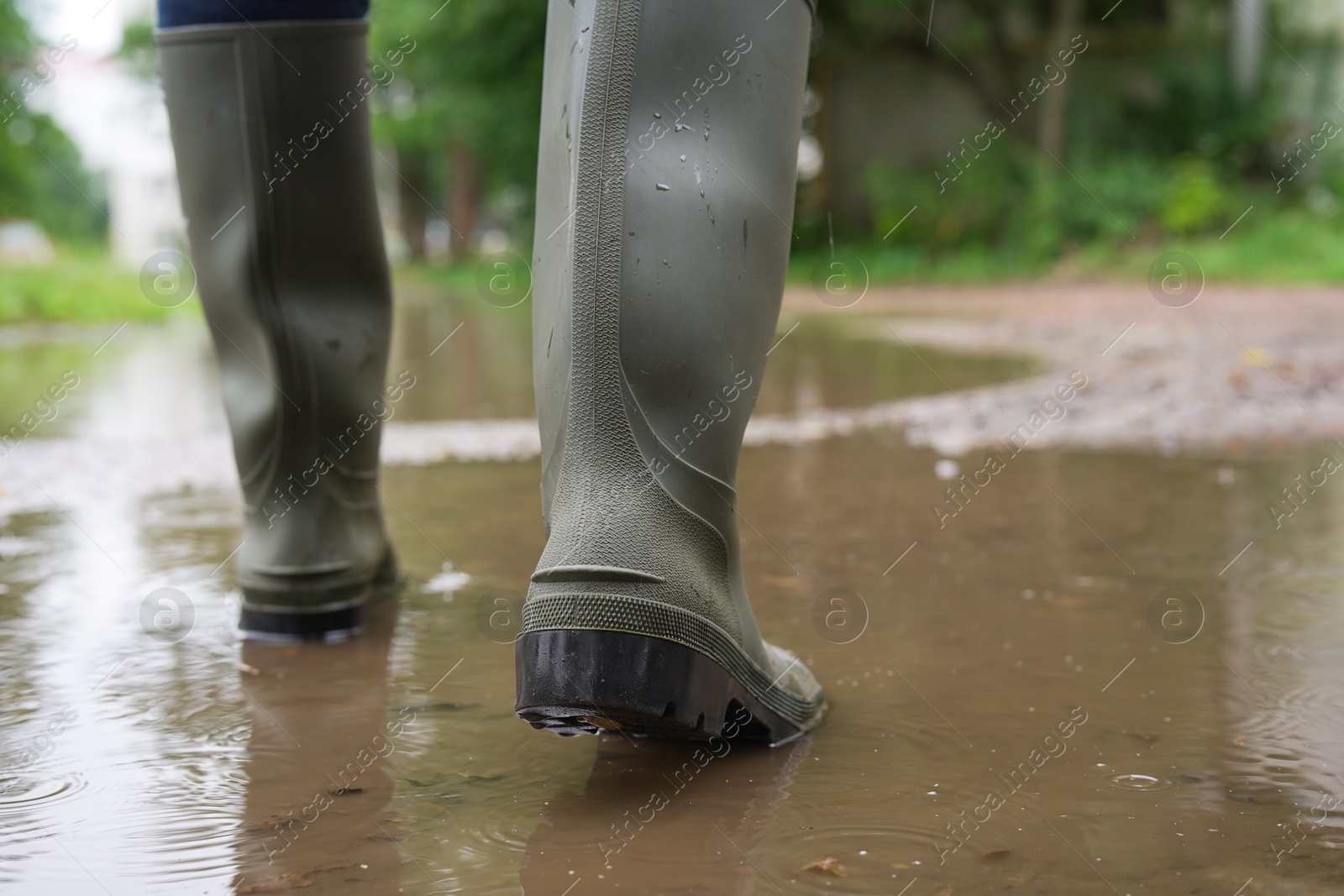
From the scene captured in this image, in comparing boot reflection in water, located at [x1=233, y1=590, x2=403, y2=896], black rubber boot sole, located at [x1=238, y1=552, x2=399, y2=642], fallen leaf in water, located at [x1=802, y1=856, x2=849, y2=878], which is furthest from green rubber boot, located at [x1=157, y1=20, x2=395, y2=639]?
fallen leaf in water, located at [x1=802, y1=856, x2=849, y2=878]

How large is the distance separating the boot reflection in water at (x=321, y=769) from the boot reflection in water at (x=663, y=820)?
15 cm

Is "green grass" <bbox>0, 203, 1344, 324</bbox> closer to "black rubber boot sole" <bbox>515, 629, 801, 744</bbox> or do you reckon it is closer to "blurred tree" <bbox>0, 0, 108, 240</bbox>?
"blurred tree" <bbox>0, 0, 108, 240</bbox>

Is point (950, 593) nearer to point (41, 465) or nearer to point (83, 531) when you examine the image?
point (83, 531)

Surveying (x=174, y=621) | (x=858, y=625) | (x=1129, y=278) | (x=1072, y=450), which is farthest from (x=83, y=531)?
(x=1129, y=278)

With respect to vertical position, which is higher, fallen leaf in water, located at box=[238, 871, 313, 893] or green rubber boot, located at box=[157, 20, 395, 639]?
green rubber boot, located at box=[157, 20, 395, 639]

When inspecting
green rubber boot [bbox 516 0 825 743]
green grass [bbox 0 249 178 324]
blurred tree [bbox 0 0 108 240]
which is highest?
blurred tree [bbox 0 0 108 240]

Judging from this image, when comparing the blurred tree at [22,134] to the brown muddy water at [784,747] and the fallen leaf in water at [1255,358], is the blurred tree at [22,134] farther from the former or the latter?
the brown muddy water at [784,747]

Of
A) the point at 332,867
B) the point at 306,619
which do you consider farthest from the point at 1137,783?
the point at 306,619

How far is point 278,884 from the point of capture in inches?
43.7

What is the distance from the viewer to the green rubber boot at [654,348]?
129cm

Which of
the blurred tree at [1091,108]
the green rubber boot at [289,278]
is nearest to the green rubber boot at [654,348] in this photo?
the green rubber boot at [289,278]

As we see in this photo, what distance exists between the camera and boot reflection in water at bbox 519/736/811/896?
112 centimetres

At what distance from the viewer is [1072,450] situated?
3.63 m

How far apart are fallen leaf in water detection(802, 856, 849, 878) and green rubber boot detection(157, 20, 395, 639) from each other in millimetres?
1057
